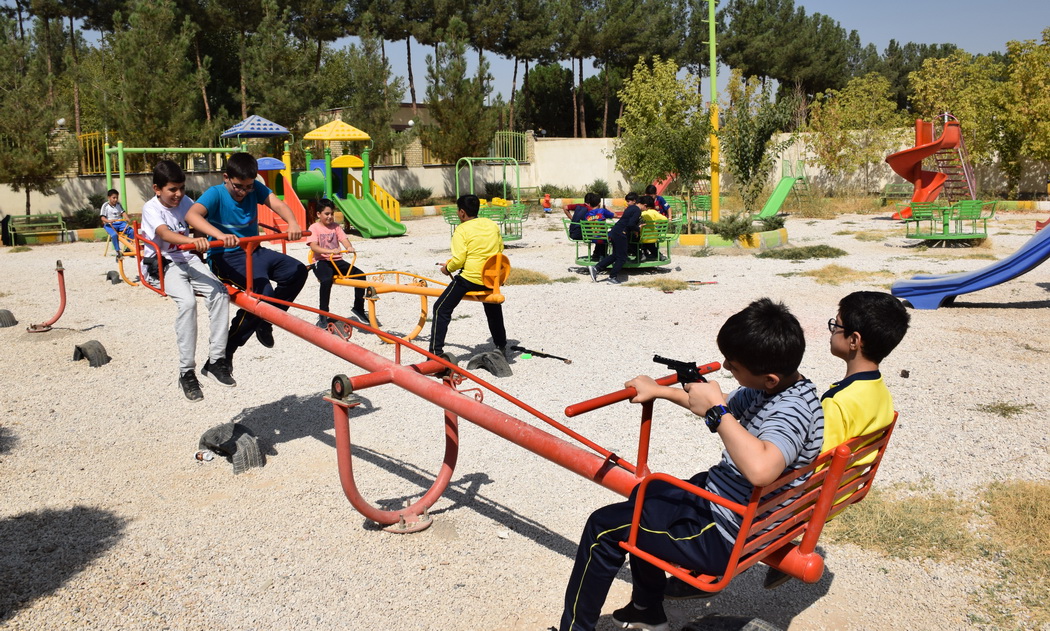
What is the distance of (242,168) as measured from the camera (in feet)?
18.6

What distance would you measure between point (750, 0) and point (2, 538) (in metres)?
48.6

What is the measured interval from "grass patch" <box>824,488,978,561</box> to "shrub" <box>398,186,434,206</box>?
26991 millimetres

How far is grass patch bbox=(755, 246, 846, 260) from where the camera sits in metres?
15.8

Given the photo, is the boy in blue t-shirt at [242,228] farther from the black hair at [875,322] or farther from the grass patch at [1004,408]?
the grass patch at [1004,408]

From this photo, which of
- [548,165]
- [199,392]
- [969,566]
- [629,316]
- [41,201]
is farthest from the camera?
[548,165]

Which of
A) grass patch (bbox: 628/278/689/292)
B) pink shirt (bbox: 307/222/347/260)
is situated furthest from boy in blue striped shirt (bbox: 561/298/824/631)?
grass patch (bbox: 628/278/689/292)

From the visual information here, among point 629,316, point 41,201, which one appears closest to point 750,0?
point 41,201

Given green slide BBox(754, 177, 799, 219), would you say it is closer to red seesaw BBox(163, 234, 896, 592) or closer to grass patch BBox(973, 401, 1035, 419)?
grass patch BBox(973, 401, 1035, 419)

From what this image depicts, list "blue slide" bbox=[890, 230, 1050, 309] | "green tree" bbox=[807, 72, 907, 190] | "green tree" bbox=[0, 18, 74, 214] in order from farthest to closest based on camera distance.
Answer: "green tree" bbox=[807, 72, 907, 190] → "green tree" bbox=[0, 18, 74, 214] → "blue slide" bbox=[890, 230, 1050, 309]

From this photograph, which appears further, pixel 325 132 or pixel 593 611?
pixel 325 132

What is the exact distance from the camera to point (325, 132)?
76.7 ft

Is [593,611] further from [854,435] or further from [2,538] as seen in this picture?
[2,538]

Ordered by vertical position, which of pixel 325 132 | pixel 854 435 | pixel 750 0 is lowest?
pixel 854 435

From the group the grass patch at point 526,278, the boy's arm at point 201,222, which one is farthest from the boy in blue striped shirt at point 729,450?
the grass patch at point 526,278
